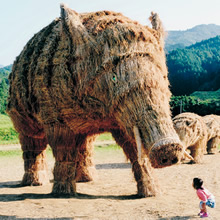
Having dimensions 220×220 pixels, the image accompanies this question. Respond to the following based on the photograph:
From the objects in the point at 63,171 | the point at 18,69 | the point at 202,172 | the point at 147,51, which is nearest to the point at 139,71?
the point at 147,51

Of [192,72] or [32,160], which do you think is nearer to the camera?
[32,160]

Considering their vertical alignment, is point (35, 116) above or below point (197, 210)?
above

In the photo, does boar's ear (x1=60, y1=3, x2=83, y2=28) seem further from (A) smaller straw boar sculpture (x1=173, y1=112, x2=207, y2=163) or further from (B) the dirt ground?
(A) smaller straw boar sculpture (x1=173, y1=112, x2=207, y2=163)

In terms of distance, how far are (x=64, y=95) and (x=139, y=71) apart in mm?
1348

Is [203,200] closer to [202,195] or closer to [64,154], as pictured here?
[202,195]

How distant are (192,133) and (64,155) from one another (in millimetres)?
5882

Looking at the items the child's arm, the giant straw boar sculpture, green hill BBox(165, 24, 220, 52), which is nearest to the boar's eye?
the giant straw boar sculpture

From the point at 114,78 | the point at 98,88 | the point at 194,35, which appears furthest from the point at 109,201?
the point at 194,35

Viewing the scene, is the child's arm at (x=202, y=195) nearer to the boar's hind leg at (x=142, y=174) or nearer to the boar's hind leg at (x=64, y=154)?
the boar's hind leg at (x=142, y=174)

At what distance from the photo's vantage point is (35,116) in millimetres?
6086

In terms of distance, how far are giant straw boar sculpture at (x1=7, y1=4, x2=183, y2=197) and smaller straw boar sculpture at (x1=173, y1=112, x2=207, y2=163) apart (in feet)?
15.5

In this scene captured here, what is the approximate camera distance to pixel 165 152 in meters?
3.90

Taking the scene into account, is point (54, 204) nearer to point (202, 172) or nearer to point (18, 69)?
point (18, 69)

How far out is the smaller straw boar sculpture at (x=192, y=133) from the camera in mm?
10300
